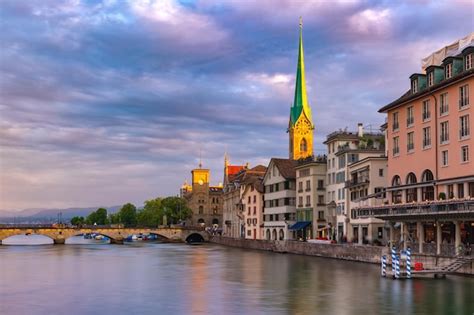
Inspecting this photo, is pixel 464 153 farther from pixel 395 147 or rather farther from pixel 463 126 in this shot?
pixel 395 147

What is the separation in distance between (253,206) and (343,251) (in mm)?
60108

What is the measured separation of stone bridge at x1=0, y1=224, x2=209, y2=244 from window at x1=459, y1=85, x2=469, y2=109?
382 feet

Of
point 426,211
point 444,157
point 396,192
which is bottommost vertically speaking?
point 426,211

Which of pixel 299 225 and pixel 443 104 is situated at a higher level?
pixel 443 104

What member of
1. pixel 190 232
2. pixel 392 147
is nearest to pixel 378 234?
pixel 392 147

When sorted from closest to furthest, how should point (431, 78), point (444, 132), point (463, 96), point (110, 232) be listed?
point (463, 96)
point (444, 132)
point (431, 78)
point (110, 232)

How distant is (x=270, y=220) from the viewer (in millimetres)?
135750

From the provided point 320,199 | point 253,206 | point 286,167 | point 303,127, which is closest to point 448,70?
point 320,199

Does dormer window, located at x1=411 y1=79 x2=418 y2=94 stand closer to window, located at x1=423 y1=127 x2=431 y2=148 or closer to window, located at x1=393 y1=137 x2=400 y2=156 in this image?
window, located at x1=423 y1=127 x2=431 y2=148

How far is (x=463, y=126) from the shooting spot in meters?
64.7

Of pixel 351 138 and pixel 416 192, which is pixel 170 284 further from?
pixel 351 138

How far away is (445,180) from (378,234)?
26.5 m

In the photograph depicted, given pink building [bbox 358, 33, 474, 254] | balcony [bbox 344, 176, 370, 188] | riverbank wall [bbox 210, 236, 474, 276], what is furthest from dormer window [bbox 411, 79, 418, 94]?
balcony [bbox 344, 176, 370, 188]

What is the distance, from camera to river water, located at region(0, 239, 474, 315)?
42.8 metres
